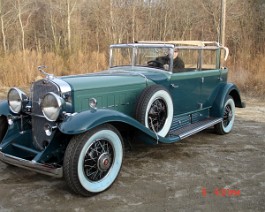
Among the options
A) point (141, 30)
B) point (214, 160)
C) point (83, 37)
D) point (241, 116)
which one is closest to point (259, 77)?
point (241, 116)

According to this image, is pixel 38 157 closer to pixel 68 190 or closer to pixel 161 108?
pixel 68 190

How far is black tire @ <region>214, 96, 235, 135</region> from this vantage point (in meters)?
6.00

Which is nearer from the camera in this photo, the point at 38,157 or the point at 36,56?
the point at 38,157

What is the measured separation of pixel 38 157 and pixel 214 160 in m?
2.46

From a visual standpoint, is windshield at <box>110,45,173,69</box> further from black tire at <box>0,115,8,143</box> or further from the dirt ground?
black tire at <box>0,115,8,143</box>

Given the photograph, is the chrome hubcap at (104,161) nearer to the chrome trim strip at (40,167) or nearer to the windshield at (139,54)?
the chrome trim strip at (40,167)

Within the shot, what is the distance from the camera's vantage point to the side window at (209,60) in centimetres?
570

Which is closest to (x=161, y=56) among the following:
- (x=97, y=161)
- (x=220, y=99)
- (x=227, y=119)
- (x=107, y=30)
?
(x=220, y=99)

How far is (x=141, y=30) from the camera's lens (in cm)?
1791

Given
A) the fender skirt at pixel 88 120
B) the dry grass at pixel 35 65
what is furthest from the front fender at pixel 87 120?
the dry grass at pixel 35 65

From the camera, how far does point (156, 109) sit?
448 cm

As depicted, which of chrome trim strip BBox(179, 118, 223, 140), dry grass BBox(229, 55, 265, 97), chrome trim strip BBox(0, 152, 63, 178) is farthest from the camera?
dry grass BBox(229, 55, 265, 97)

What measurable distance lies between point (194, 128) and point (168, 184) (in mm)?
1559

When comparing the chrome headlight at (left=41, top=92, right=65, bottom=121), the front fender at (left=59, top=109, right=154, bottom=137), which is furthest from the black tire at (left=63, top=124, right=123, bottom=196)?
the chrome headlight at (left=41, top=92, right=65, bottom=121)
